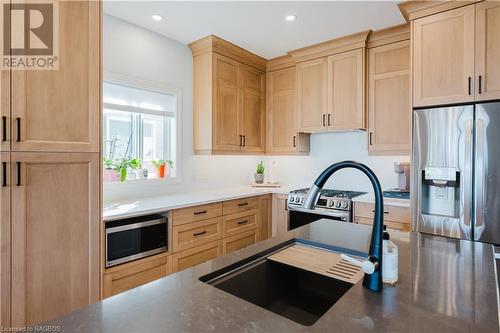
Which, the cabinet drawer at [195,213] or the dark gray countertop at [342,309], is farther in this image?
the cabinet drawer at [195,213]

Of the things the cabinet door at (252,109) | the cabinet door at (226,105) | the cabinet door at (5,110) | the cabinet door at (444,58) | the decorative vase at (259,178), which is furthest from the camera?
the decorative vase at (259,178)

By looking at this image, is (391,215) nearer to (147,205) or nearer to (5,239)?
(147,205)

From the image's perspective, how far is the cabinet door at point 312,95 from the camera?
3.37 meters

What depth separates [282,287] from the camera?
4.06ft

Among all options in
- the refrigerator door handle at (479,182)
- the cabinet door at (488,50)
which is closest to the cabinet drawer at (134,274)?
the refrigerator door handle at (479,182)

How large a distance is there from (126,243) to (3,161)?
973mm

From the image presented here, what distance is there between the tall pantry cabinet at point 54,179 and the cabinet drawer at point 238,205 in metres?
1.34

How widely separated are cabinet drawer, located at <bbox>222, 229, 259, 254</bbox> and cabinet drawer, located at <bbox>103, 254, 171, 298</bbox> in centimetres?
70

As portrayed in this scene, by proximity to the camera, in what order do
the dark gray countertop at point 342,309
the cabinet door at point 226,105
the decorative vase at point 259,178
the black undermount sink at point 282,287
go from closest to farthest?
the dark gray countertop at point 342,309
the black undermount sink at point 282,287
the cabinet door at point 226,105
the decorative vase at point 259,178

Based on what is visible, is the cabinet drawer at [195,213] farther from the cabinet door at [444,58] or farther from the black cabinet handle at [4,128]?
the cabinet door at [444,58]

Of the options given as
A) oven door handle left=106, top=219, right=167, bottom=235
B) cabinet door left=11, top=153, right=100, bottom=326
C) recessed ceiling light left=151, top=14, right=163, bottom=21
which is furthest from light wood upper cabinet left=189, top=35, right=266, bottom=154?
cabinet door left=11, top=153, right=100, bottom=326

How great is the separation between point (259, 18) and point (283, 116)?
1.42m

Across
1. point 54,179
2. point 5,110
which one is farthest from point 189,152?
point 5,110

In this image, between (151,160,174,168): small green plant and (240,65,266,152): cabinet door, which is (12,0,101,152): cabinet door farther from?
(240,65,266,152): cabinet door
